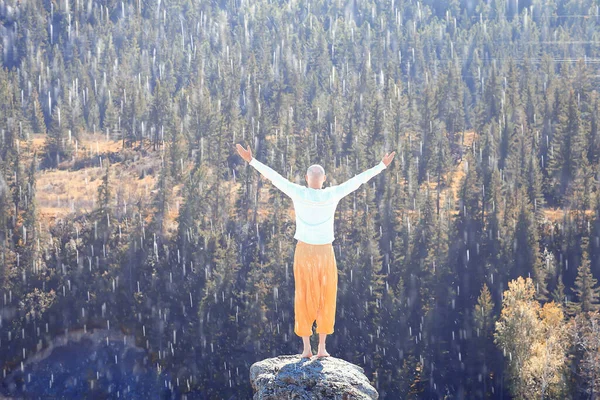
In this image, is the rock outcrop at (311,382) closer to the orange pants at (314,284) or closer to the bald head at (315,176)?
the orange pants at (314,284)

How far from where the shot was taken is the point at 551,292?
66.0 metres

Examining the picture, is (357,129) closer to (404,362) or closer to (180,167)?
(180,167)

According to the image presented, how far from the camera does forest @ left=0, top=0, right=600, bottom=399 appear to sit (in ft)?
197

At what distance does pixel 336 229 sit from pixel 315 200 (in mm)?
57030

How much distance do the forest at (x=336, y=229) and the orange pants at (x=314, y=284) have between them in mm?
39267

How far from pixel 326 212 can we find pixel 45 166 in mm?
86092

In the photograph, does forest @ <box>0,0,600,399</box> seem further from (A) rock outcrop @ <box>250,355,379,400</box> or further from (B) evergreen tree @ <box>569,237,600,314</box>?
(A) rock outcrop @ <box>250,355,379,400</box>

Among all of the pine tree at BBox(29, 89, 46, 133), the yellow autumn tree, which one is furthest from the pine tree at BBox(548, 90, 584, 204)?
the pine tree at BBox(29, 89, 46, 133)

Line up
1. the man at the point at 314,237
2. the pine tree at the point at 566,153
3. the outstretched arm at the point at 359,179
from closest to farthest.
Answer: the outstretched arm at the point at 359,179
the man at the point at 314,237
the pine tree at the point at 566,153

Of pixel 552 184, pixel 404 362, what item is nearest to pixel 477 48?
pixel 552 184

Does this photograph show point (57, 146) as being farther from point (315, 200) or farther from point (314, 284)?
point (315, 200)

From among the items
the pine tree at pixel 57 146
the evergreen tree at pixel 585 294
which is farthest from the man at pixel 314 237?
the pine tree at pixel 57 146

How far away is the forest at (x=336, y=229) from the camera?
59969 millimetres

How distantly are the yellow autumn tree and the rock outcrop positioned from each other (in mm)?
38709
